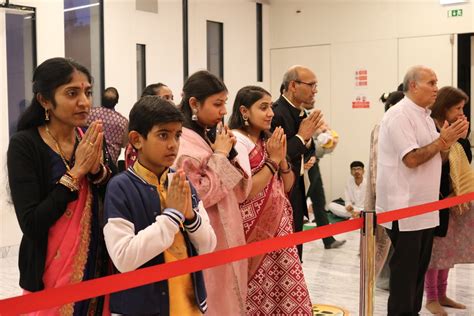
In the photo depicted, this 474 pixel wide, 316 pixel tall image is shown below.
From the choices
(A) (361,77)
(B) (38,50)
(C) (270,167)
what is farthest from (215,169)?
(A) (361,77)

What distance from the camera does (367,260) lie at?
122 inches

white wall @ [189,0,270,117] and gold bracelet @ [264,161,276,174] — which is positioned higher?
white wall @ [189,0,270,117]

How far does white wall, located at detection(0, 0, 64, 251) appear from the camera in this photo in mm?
6746

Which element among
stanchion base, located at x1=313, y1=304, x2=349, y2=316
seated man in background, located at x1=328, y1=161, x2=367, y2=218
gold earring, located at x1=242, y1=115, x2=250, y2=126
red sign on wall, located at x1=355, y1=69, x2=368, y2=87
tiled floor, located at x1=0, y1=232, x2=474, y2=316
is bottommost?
tiled floor, located at x1=0, y1=232, x2=474, y2=316

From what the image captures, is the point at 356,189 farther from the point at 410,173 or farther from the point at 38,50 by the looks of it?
the point at 410,173

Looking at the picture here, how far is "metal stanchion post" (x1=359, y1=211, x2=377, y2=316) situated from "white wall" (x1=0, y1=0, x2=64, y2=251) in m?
4.38


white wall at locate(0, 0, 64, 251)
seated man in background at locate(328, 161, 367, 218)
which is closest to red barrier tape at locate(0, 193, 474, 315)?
white wall at locate(0, 0, 64, 251)

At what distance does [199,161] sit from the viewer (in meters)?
2.73

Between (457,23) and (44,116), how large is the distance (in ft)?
23.9

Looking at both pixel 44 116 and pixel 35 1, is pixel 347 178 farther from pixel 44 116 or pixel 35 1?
pixel 44 116

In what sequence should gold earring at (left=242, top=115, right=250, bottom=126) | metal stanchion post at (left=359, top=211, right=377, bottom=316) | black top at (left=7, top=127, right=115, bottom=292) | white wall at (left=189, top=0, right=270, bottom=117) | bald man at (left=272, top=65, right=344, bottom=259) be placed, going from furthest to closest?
1. white wall at (left=189, top=0, right=270, bottom=117)
2. bald man at (left=272, top=65, right=344, bottom=259)
3. gold earring at (left=242, top=115, right=250, bottom=126)
4. metal stanchion post at (left=359, top=211, right=377, bottom=316)
5. black top at (left=7, top=127, right=115, bottom=292)

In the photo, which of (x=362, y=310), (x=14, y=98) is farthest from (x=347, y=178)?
(x=362, y=310)

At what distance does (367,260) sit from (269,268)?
1.45ft

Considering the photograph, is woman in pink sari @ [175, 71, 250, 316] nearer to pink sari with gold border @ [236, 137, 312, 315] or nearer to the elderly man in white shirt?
pink sari with gold border @ [236, 137, 312, 315]
